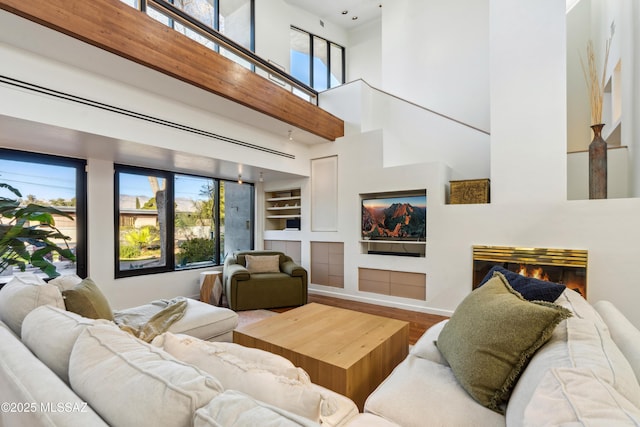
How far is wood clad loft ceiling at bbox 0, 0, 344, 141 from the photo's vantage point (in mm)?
2016

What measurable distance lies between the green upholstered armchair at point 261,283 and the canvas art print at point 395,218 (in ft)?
4.52

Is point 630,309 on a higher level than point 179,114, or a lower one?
lower

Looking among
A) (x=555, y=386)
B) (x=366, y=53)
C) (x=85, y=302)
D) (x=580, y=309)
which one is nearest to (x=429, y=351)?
(x=580, y=309)

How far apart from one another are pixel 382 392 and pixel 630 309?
11.0ft

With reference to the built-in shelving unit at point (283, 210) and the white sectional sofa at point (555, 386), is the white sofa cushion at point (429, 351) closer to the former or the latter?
the white sectional sofa at point (555, 386)

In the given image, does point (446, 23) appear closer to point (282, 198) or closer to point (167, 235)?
point (282, 198)

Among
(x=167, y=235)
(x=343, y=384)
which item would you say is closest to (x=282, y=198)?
(x=167, y=235)

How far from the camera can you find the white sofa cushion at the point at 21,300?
137cm

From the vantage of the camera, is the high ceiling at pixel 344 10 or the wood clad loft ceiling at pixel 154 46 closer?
the wood clad loft ceiling at pixel 154 46

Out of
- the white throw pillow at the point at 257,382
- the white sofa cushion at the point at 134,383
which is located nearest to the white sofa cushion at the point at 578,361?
the white throw pillow at the point at 257,382

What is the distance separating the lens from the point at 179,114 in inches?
129

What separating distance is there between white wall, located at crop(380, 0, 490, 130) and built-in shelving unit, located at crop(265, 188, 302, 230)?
3034mm

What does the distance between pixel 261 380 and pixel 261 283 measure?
3.36 m

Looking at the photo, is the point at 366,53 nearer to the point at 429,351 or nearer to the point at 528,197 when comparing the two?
the point at 528,197
